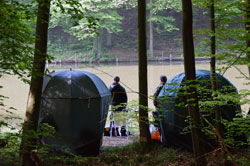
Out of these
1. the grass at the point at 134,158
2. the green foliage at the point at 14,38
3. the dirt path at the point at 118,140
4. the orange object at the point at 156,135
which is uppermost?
the green foliage at the point at 14,38

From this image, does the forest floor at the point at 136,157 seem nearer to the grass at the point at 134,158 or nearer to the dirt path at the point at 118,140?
the grass at the point at 134,158

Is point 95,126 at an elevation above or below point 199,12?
below

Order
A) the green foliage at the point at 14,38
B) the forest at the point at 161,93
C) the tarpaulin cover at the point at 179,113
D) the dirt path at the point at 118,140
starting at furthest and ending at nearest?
the dirt path at the point at 118,140, the tarpaulin cover at the point at 179,113, the forest at the point at 161,93, the green foliage at the point at 14,38

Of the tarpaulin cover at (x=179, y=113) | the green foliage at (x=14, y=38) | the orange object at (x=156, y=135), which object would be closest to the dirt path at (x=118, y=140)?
the orange object at (x=156, y=135)

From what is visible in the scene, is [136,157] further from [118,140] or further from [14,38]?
[14,38]

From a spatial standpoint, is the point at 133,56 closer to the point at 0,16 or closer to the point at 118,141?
the point at 118,141

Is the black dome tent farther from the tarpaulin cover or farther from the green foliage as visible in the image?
the green foliage

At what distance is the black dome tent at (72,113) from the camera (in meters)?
6.39

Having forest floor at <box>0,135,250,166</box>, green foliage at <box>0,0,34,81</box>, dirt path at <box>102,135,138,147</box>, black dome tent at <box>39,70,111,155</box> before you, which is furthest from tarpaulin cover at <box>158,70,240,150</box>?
green foliage at <box>0,0,34,81</box>

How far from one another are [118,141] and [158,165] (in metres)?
2.48

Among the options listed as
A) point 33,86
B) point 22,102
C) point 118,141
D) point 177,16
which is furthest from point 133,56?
point 33,86

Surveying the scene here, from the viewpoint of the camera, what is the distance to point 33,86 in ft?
14.4

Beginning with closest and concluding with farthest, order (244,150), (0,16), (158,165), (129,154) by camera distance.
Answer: (0,16) → (158,165) → (244,150) → (129,154)

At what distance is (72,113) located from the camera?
6.40m
